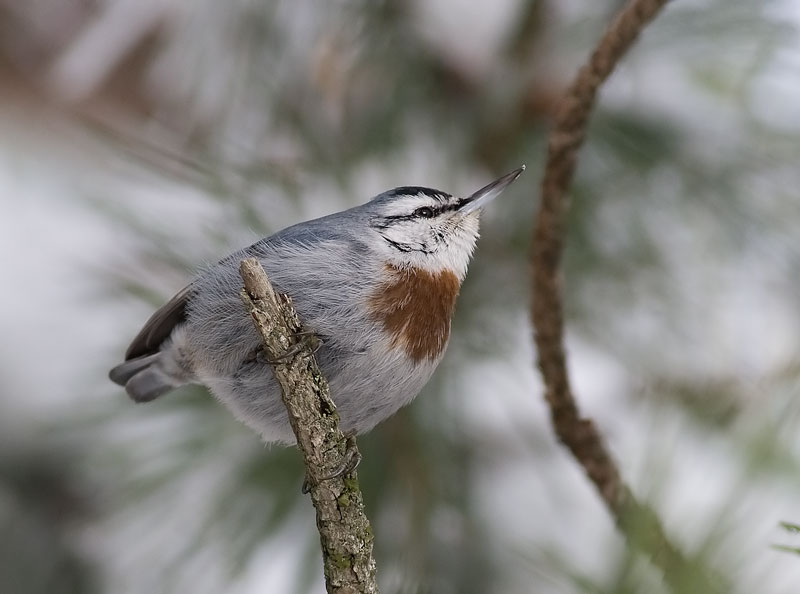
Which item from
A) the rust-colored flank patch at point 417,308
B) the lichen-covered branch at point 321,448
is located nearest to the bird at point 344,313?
the rust-colored flank patch at point 417,308

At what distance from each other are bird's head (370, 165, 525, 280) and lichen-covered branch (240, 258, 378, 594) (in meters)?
0.42

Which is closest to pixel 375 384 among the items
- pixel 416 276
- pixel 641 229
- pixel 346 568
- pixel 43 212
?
pixel 416 276

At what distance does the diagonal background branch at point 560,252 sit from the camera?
1121 millimetres

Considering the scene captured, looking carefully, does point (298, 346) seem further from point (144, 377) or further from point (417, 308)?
point (144, 377)

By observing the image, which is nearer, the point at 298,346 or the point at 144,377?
the point at 298,346

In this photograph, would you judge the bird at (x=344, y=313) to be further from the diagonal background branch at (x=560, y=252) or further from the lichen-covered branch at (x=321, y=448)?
the lichen-covered branch at (x=321, y=448)

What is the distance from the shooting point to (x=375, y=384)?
50.0 inches

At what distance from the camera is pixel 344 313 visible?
1272 millimetres

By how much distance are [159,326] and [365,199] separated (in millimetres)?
413

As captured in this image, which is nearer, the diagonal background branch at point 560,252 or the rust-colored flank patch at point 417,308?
the diagonal background branch at point 560,252

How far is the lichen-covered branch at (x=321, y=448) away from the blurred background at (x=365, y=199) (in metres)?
0.52

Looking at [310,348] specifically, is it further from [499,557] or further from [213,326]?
[499,557]

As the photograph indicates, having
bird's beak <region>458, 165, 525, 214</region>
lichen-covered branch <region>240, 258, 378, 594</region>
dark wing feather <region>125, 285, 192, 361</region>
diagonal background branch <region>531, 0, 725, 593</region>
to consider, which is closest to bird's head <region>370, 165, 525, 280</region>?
bird's beak <region>458, 165, 525, 214</region>

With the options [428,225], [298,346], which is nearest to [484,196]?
[428,225]
